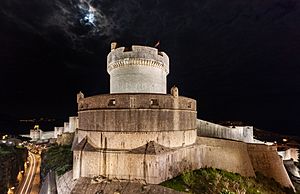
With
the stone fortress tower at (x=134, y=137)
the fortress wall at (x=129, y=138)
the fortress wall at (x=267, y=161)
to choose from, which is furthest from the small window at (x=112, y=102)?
→ the fortress wall at (x=267, y=161)

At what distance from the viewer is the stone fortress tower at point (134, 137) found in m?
13.1

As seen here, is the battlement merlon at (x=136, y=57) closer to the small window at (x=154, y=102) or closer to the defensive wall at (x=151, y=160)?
the small window at (x=154, y=102)

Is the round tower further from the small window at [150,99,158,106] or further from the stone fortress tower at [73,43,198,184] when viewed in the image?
the small window at [150,99,158,106]

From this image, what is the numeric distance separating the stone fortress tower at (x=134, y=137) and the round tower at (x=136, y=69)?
3666 mm

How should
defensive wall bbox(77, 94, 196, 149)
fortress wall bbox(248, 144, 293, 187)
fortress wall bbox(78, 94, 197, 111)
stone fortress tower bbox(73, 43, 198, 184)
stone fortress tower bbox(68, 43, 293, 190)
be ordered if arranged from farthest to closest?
fortress wall bbox(248, 144, 293, 187) < fortress wall bbox(78, 94, 197, 111) < defensive wall bbox(77, 94, 196, 149) < stone fortress tower bbox(68, 43, 293, 190) < stone fortress tower bbox(73, 43, 198, 184)

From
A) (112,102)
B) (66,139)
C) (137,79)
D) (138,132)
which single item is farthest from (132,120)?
(66,139)

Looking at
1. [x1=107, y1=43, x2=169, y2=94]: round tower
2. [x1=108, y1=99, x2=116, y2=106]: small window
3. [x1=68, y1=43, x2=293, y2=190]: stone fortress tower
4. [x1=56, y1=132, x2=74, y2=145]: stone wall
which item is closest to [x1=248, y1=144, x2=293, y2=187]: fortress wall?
[x1=68, y1=43, x2=293, y2=190]: stone fortress tower

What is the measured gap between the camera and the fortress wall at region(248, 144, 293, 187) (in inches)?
779

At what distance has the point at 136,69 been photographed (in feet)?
59.2

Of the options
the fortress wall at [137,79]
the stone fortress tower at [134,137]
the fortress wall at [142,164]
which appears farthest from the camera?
the fortress wall at [137,79]

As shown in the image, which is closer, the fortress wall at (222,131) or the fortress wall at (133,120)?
the fortress wall at (133,120)

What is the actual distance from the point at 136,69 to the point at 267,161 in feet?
50.7

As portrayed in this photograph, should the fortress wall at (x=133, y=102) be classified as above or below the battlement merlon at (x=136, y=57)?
below

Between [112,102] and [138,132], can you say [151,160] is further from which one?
[112,102]
